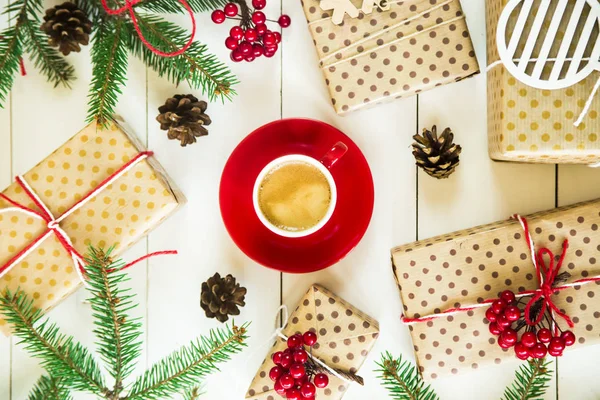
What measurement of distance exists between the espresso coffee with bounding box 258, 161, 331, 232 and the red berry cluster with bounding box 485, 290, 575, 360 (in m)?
0.40

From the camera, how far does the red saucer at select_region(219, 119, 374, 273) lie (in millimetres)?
1108

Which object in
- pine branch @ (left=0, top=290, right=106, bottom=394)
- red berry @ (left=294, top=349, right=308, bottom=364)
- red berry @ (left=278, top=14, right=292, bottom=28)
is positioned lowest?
pine branch @ (left=0, top=290, right=106, bottom=394)

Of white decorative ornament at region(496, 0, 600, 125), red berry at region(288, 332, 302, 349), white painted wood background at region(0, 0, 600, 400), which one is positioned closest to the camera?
white decorative ornament at region(496, 0, 600, 125)

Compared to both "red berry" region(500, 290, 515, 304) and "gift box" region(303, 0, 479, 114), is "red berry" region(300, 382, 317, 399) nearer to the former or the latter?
"red berry" region(500, 290, 515, 304)

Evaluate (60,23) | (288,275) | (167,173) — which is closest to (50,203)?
(167,173)

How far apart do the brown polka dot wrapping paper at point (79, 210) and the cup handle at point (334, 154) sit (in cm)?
32

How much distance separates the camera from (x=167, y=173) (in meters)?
1.18

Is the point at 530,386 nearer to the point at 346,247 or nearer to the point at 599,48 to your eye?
the point at 346,247

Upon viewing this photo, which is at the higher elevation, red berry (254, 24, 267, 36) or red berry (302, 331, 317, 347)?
red berry (254, 24, 267, 36)

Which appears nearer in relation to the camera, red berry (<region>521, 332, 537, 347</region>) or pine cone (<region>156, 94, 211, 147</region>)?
red berry (<region>521, 332, 537, 347</region>)

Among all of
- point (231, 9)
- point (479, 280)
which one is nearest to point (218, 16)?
point (231, 9)

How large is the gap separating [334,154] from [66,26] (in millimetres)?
595

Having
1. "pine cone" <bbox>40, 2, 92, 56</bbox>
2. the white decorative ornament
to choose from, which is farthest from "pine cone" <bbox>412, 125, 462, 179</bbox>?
"pine cone" <bbox>40, 2, 92, 56</bbox>

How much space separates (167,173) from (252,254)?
0.91 feet
